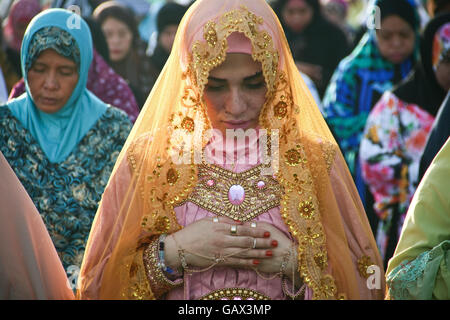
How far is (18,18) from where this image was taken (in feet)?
25.5

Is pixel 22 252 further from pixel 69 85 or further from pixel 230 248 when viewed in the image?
pixel 69 85

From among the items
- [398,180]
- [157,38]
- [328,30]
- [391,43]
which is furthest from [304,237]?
[328,30]

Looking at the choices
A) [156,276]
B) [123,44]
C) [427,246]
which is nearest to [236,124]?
[156,276]

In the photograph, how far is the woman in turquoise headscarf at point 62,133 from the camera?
4320 mm

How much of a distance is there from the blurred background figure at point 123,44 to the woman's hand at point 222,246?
14.8 feet

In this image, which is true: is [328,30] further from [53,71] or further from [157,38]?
[53,71]

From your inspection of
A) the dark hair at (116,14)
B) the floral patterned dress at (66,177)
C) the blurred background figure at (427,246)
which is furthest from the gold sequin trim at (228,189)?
the dark hair at (116,14)

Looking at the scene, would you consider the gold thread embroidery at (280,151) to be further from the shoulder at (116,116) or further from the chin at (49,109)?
the chin at (49,109)

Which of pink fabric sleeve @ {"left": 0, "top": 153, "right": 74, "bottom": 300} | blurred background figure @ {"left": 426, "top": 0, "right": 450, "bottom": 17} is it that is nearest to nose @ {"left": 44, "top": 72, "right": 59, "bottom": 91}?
pink fabric sleeve @ {"left": 0, "top": 153, "right": 74, "bottom": 300}

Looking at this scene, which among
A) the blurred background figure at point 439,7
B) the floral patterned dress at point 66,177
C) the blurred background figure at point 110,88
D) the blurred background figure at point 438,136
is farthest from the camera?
the blurred background figure at point 439,7

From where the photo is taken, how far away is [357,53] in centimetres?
680

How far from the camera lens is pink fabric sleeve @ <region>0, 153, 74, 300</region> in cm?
316

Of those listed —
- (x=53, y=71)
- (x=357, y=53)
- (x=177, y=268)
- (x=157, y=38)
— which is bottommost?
(x=177, y=268)
